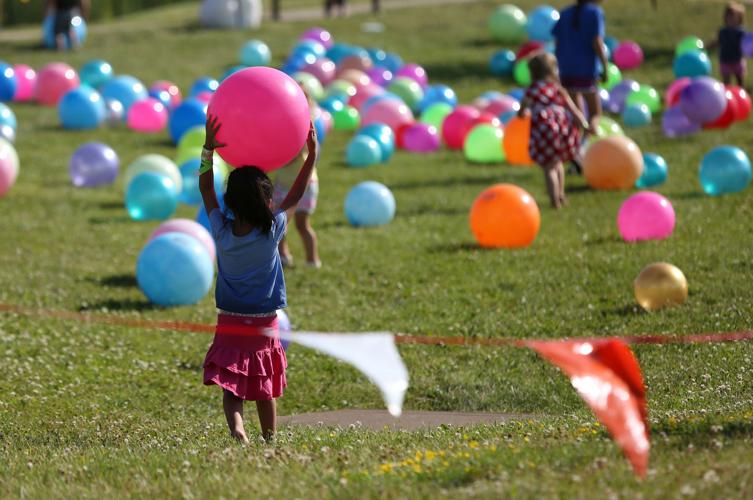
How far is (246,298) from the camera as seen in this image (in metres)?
6.34

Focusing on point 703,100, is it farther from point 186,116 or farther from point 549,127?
point 186,116

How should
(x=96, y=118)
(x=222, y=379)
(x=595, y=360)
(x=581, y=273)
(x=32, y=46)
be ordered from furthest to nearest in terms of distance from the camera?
(x=32, y=46)
(x=96, y=118)
(x=581, y=273)
(x=222, y=379)
(x=595, y=360)

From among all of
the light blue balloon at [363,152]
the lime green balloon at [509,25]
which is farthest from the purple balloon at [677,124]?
the lime green balloon at [509,25]

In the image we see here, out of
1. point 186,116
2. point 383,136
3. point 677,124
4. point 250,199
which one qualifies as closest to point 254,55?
point 186,116

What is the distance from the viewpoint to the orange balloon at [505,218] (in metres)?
11.7

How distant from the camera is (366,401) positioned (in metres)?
8.27

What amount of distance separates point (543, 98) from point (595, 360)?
8.48m

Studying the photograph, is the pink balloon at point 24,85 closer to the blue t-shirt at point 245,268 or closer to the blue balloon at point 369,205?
the blue balloon at point 369,205

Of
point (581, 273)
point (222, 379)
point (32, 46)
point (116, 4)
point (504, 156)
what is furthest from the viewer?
point (116, 4)

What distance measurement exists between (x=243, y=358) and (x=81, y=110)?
14889mm

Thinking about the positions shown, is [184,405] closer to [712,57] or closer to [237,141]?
[237,141]

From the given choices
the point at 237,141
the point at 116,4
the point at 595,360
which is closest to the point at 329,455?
the point at 595,360

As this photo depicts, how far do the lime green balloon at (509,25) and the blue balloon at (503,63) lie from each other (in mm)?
2774

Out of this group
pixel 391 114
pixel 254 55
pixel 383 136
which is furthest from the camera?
pixel 254 55
